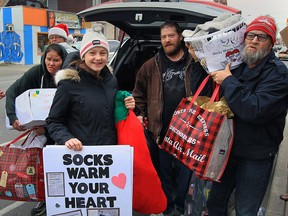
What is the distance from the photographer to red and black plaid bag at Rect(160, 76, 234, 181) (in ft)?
7.20

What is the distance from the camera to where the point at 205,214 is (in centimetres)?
297

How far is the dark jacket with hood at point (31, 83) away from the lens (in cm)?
301

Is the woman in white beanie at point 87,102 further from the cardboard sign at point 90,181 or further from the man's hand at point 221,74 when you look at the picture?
the man's hand at point 221,74

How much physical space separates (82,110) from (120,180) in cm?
56

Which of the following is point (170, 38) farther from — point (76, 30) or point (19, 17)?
point (76, 30)

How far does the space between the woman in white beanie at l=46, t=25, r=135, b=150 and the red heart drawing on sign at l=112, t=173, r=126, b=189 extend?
0.32 m

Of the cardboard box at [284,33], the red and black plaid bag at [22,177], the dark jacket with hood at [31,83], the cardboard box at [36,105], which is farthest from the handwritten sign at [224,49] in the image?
the red and black plaid bag at [22,177]

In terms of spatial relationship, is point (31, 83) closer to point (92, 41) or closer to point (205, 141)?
point (92, 41)

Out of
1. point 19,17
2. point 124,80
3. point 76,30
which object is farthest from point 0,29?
point 124,80

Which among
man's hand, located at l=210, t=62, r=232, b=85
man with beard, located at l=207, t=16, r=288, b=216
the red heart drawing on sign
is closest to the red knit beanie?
man with beard, located at l=207, t=16, r=288, b=216

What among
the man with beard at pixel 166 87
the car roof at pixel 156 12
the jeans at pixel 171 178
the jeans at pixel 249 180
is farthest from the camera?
the jeans at pixel 171 178

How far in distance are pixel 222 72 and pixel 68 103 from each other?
3.53ft

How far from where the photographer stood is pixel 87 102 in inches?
91.4

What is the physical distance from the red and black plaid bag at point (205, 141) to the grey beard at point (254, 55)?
Answer: 0.97ft
